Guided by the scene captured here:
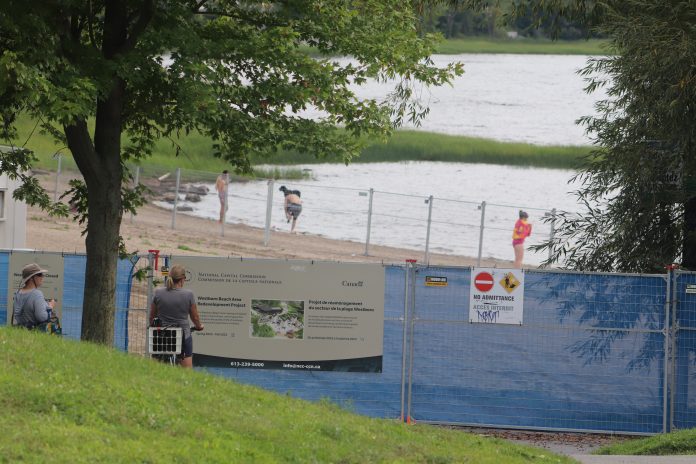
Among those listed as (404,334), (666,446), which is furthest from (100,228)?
(666,446)

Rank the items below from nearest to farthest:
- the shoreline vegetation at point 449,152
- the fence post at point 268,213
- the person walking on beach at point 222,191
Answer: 1. the fence post at point 268,213
2. the person walking on beach at point 222,191
3. the shoreline vegetation at point 449,152

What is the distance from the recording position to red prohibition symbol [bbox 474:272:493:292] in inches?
591

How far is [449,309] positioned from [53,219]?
20.7 meters

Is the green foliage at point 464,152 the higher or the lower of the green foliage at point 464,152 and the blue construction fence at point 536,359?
the higher

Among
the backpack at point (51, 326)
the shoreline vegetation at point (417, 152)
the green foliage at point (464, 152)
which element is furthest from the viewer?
the green foliage at point (464, 152)

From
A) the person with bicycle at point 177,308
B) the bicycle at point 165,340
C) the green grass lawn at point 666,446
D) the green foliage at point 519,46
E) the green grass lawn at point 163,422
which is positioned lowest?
the green grass lawn at point 666,446

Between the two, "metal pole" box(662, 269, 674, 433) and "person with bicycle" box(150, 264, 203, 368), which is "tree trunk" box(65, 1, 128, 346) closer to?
"person with bicycle" box(150, 264, 203, 368)

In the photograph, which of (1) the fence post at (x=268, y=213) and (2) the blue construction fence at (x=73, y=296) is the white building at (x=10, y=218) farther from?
(1) the fence post at (x=268, y=213)

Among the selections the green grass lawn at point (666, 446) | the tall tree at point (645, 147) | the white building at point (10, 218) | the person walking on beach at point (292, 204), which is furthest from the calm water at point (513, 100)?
the green grass lawn at point (666, 446)

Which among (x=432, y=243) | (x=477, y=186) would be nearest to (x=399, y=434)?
(x=432, y=243)

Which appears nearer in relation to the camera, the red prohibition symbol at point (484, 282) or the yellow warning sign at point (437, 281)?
the red prohibition symbol at point (484, 282)

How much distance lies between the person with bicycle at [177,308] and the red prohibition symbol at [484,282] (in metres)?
3.91

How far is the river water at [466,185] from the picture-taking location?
1411 inches

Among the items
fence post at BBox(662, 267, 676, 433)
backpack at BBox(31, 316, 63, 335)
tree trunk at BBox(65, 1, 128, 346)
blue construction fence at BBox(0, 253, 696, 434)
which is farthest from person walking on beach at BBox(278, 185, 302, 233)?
tree trunk at BBox(65, 1, 128, 346)
